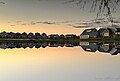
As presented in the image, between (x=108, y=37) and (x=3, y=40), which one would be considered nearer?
(x=3, y=40)

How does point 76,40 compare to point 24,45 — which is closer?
point 24,45

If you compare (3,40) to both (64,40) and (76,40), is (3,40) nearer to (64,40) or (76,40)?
(64,40)

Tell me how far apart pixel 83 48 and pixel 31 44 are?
2349 millimetres

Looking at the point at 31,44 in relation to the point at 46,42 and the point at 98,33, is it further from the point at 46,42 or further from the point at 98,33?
the point at 98,33

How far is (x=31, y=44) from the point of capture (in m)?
14.2

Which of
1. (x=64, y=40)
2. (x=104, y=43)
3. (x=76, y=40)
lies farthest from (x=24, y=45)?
(x=104, y=43)

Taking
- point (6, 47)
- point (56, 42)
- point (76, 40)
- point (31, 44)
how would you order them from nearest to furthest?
point (6, 47)
point (31, 44)
point (56, 42)
point (76, 40)

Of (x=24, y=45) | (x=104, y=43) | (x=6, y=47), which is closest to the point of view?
(x=6, y=47)

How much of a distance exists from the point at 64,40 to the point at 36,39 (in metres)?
1.39

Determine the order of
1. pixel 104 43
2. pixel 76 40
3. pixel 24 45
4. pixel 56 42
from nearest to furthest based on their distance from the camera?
pixel 24 45
pixel 56 42
pixel 76 40
pixel 104 43

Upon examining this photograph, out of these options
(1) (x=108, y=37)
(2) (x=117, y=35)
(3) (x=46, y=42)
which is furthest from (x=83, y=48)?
(1) (x=108, y=37)

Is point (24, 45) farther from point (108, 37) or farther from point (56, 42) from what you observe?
point (108, 37)

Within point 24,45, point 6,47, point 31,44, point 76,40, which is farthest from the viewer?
point 76,40

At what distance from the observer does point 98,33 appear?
18312 millimetres
